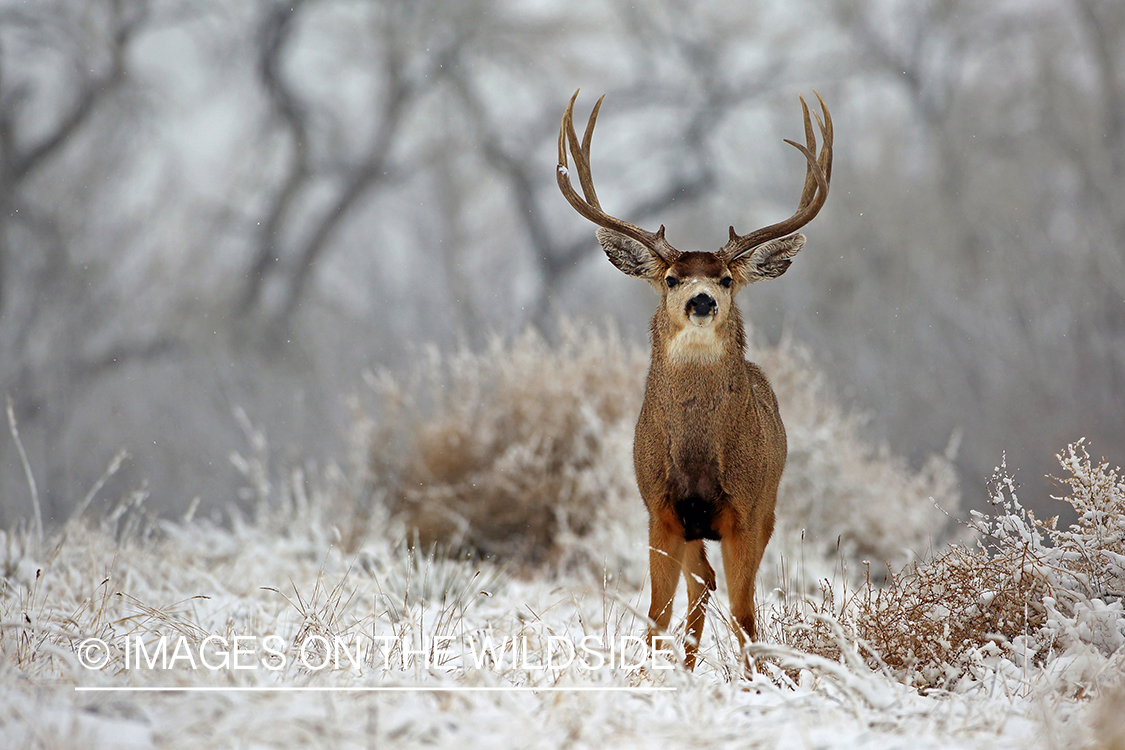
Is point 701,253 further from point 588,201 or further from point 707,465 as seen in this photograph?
point 707,465

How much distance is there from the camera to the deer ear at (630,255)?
3715 millimetres

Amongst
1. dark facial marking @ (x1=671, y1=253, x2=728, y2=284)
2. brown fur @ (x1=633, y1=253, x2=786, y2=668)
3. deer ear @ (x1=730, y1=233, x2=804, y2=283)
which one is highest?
deer ear @ (x1=730, y1=233, x2=804, y2=283)

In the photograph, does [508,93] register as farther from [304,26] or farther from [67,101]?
[67,101]

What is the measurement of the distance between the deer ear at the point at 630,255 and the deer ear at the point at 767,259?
0.97 feet

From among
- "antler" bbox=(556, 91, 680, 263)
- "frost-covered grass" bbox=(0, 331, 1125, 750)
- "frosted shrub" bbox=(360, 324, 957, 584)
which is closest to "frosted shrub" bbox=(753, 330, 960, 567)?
"frosted shrub" bbox=(360, 324, 957, 584)

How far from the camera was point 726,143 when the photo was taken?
45.0 feet

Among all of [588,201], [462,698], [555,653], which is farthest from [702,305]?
[462,698]

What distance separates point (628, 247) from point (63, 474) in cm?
1103

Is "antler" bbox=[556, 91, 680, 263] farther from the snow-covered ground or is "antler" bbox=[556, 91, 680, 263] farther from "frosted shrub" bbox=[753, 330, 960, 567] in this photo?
"frosted shrub" bbox=[753, 330, 960, 567]

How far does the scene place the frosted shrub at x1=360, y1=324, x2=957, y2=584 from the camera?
22.9 ft

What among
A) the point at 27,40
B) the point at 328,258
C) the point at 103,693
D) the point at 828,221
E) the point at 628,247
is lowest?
the point at 103,693

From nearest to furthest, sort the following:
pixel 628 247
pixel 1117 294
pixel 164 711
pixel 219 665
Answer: pixel 164 711 < pixel 219 665 < pixel 628 247 < pixel 1117 294

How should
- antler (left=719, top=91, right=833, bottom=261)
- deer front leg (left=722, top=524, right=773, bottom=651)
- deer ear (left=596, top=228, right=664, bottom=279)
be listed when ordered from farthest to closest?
deer ear (left=596, top=228, right=664, bottom=279)
antler (left=719, top=91, right=833, bottom=261)
deer front leg (left=722, top=524, right=773, bottom=651)

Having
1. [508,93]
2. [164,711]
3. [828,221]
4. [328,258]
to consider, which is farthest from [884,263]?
[164,711]
